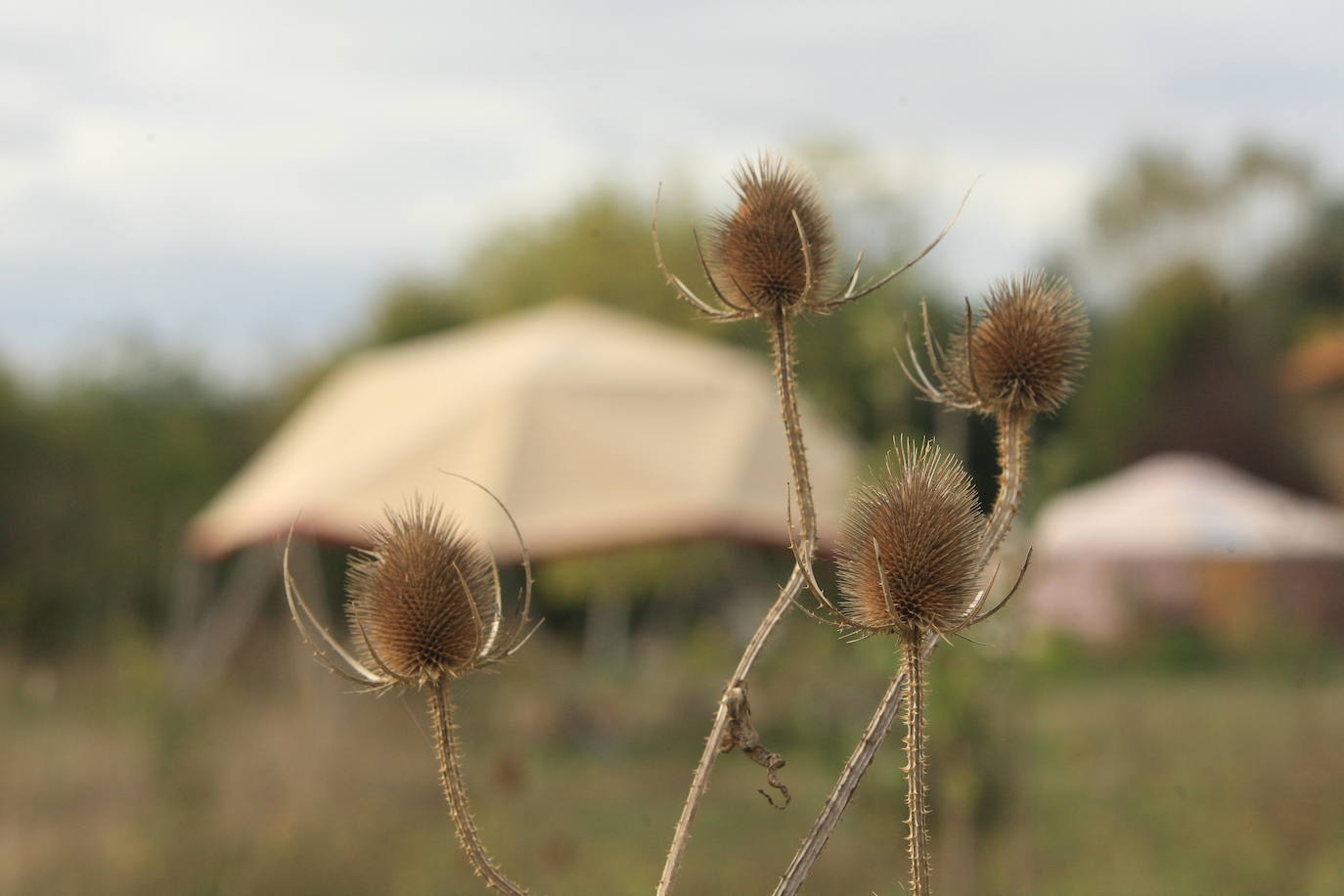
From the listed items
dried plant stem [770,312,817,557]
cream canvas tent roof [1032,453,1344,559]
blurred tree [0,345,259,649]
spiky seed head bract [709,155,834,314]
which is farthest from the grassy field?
cream canvas tent roof [1032,453,1344,559]

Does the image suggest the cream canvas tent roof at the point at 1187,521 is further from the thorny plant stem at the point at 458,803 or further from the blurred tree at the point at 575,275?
the thorny plant stem at the point at 458,803

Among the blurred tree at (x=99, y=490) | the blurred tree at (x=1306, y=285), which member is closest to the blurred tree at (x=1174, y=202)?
the blurred tree at (x=1306, y=285)

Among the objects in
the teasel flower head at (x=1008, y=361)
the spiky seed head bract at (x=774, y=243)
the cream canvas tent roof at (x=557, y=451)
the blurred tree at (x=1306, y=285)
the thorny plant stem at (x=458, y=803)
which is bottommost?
the blurred tree at (x=1306, y=285)

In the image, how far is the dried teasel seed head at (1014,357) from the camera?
1155mm

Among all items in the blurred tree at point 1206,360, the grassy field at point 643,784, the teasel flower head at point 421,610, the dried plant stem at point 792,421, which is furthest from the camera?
the blurred tree at point 1206,360

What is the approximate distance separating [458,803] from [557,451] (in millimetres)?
12349

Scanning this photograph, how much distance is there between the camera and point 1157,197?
1591 inches

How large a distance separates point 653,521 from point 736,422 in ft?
5.27

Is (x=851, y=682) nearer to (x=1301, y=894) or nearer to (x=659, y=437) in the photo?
(x=1301, y=894)

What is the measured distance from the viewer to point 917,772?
0.91 metres

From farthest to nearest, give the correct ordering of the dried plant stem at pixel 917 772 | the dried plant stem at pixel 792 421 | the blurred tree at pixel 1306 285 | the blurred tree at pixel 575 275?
the blurred tree at pixel 1306 285
the blurred tree at pixel 575 275
the dried plant stem at pixel 792 421
the dried plant stem at pixel 917 772

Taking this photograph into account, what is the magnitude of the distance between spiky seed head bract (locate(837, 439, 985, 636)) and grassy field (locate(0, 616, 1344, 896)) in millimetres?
4932

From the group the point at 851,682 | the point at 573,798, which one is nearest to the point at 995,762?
the point at 851,682

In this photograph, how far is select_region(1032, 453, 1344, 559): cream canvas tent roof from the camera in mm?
20922
